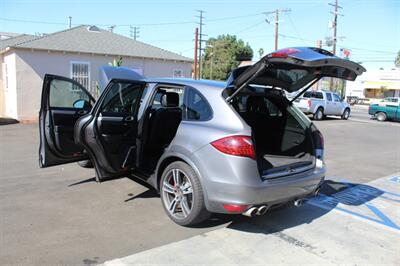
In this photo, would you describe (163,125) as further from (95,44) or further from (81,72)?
(95,44)

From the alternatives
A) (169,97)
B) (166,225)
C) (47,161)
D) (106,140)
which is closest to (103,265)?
(166,225)

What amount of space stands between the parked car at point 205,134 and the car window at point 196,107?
0.01 meters

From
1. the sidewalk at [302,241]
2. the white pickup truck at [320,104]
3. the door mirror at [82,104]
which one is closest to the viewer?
the sidewalk at [302,241]

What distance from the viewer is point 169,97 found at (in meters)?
5.21

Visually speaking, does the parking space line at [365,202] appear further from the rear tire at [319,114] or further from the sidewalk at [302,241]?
the rear tire at [319,114]

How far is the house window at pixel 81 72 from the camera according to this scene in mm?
17000

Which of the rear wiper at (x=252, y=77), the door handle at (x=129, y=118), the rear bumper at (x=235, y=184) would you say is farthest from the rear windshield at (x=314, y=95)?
the rear wiper at (x=252, y=77)

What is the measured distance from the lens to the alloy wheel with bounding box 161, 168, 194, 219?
13.5 feet

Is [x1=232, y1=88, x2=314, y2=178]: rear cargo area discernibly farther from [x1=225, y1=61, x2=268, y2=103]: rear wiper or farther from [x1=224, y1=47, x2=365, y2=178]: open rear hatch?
[x1=225, y1=61, x2=268, y2=103]: rear wiper

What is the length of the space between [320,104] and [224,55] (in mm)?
49535

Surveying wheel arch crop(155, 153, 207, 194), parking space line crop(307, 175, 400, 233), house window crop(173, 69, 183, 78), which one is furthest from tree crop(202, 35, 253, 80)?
wheel arch crop(155, 153, 207, 194)

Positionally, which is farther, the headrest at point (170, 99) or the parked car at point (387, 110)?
the parked car at point (387, 110)

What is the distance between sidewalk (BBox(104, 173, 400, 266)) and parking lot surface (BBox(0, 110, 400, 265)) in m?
0.01

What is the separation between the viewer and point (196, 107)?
414cm
